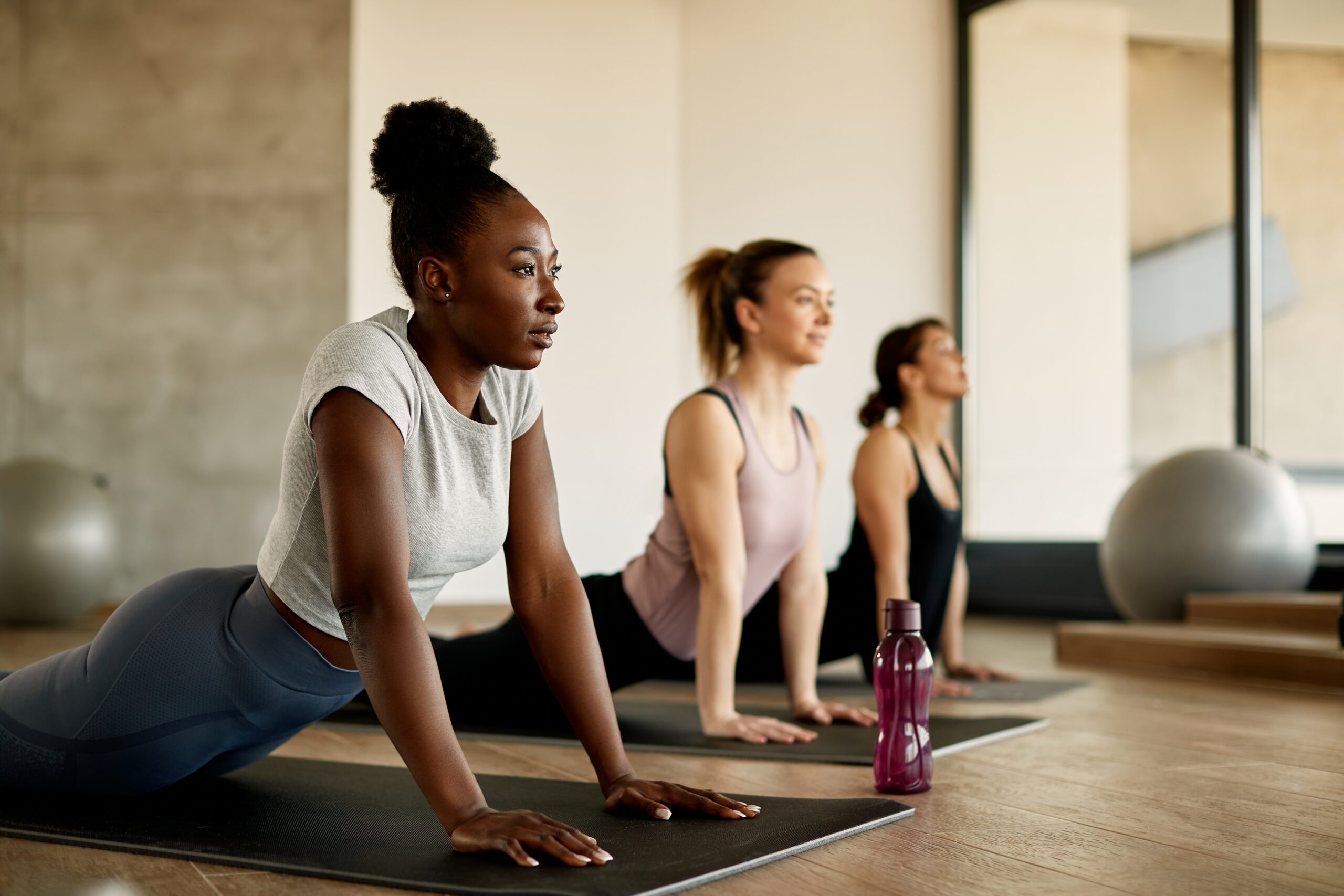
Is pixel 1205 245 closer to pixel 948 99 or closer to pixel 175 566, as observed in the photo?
pixel 948 99

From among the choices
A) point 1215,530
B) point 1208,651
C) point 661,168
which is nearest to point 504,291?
point 1208,651

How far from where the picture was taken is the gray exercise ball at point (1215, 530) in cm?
365

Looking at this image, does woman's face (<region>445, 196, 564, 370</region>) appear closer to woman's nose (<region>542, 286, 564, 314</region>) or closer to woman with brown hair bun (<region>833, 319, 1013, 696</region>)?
woman's nose (<region>542, 286, 564, 314</region>)

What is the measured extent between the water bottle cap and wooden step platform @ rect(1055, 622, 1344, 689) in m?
1.82

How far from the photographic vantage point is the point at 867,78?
19.6 ft

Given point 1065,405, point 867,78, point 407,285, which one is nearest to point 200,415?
point 867,78

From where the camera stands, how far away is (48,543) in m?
4.47

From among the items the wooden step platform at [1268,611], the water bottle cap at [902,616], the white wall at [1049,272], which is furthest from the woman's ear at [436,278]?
the white wall at [1049,272]

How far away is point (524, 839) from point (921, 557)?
1.90 metres

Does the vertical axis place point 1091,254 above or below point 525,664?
above

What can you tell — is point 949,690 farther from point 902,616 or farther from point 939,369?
point 902,616

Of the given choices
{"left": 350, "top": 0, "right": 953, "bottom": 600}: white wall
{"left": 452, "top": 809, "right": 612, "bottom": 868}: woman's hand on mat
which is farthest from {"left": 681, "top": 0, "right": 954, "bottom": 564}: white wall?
{"left": 452, "top": 809, "right": 612, "bottom": 868}: woman's hand on mat

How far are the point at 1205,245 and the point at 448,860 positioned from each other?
15.1 ft

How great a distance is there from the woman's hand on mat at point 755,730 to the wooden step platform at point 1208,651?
61.1 inches
